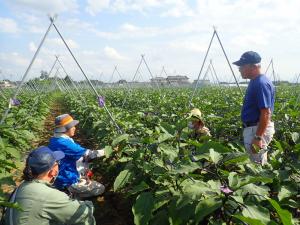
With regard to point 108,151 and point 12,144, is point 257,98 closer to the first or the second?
point 108,151

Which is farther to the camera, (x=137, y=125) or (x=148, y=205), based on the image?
(x=137, y=125)

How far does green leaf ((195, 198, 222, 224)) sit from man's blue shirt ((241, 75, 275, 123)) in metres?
2.45

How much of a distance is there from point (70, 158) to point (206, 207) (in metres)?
2.56

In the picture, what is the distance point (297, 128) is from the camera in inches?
200

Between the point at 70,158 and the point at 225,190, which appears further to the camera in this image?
the point at 70,158

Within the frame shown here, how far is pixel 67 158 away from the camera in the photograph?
14.4 feet

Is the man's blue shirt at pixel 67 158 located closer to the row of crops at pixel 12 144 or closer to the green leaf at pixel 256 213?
the row of crops at pixel 12 144

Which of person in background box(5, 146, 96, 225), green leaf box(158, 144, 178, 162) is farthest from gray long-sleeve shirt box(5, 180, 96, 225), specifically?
green leaf box(158, 144, 178, 162)

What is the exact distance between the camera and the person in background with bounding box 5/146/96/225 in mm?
2691

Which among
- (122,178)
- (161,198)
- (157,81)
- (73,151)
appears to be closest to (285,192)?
(161,198)

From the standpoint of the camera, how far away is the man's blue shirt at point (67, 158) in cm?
432

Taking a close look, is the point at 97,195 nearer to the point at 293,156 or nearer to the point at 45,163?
the point at 45,163

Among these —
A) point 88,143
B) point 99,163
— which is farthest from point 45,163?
point 88,143

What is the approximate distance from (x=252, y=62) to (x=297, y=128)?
121cm
